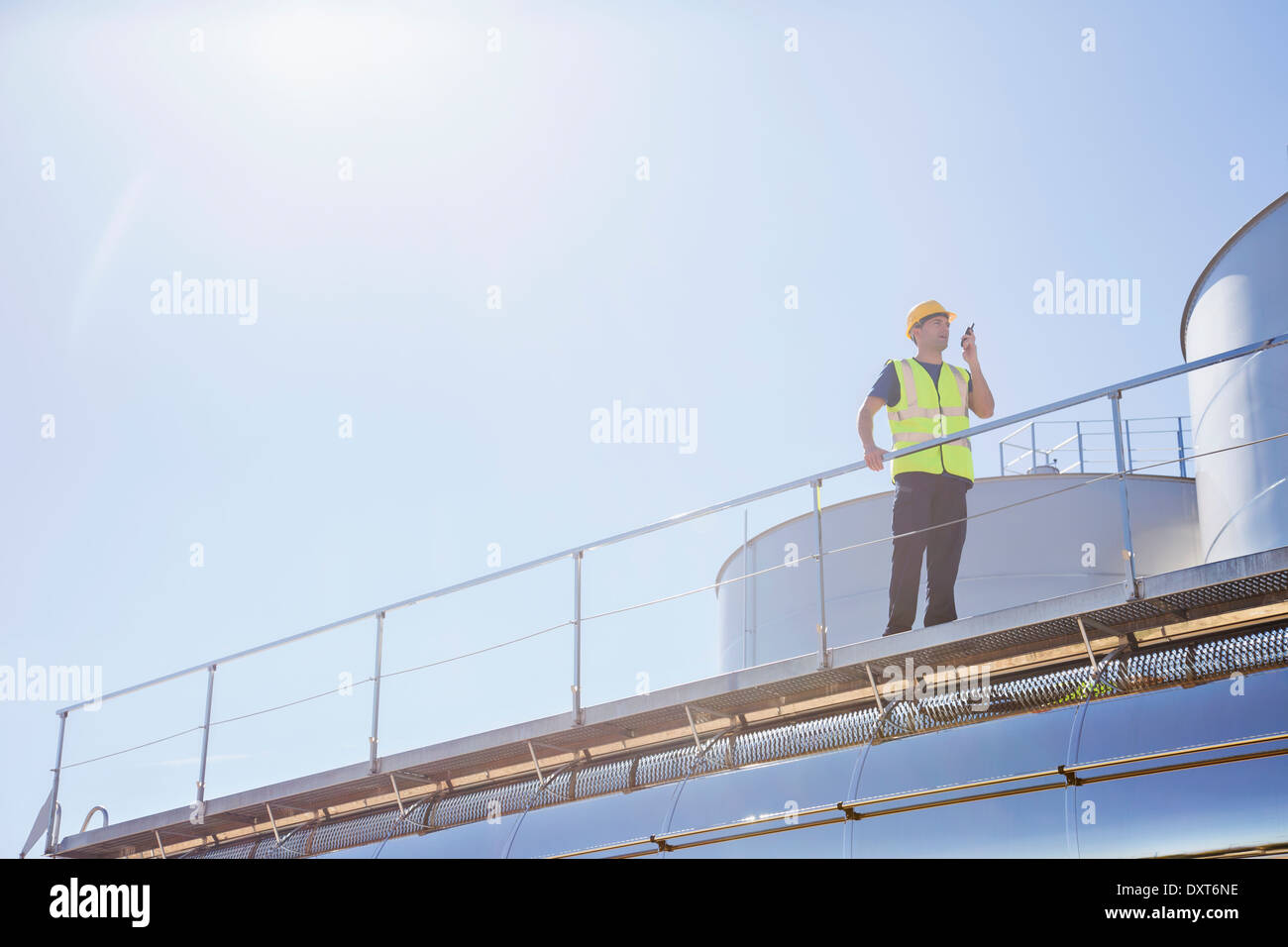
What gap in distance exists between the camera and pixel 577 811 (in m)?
9.53

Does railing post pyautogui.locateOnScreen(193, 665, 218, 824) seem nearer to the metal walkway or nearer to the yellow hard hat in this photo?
the metal walkway

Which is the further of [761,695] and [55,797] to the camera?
[55,797]

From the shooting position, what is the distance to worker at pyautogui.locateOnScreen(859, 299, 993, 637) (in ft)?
29.8

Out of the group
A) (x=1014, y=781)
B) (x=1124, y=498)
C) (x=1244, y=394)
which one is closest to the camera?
(x=1014, y=781)

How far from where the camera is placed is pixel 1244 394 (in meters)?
9.40

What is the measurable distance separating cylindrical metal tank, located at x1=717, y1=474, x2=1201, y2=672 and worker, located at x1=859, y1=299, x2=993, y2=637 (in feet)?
6.59

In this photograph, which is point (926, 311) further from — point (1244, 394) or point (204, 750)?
point (204, 750)

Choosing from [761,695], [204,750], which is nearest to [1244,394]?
[761,695]

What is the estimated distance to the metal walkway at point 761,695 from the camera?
7406mm

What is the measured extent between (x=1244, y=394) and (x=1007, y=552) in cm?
320
